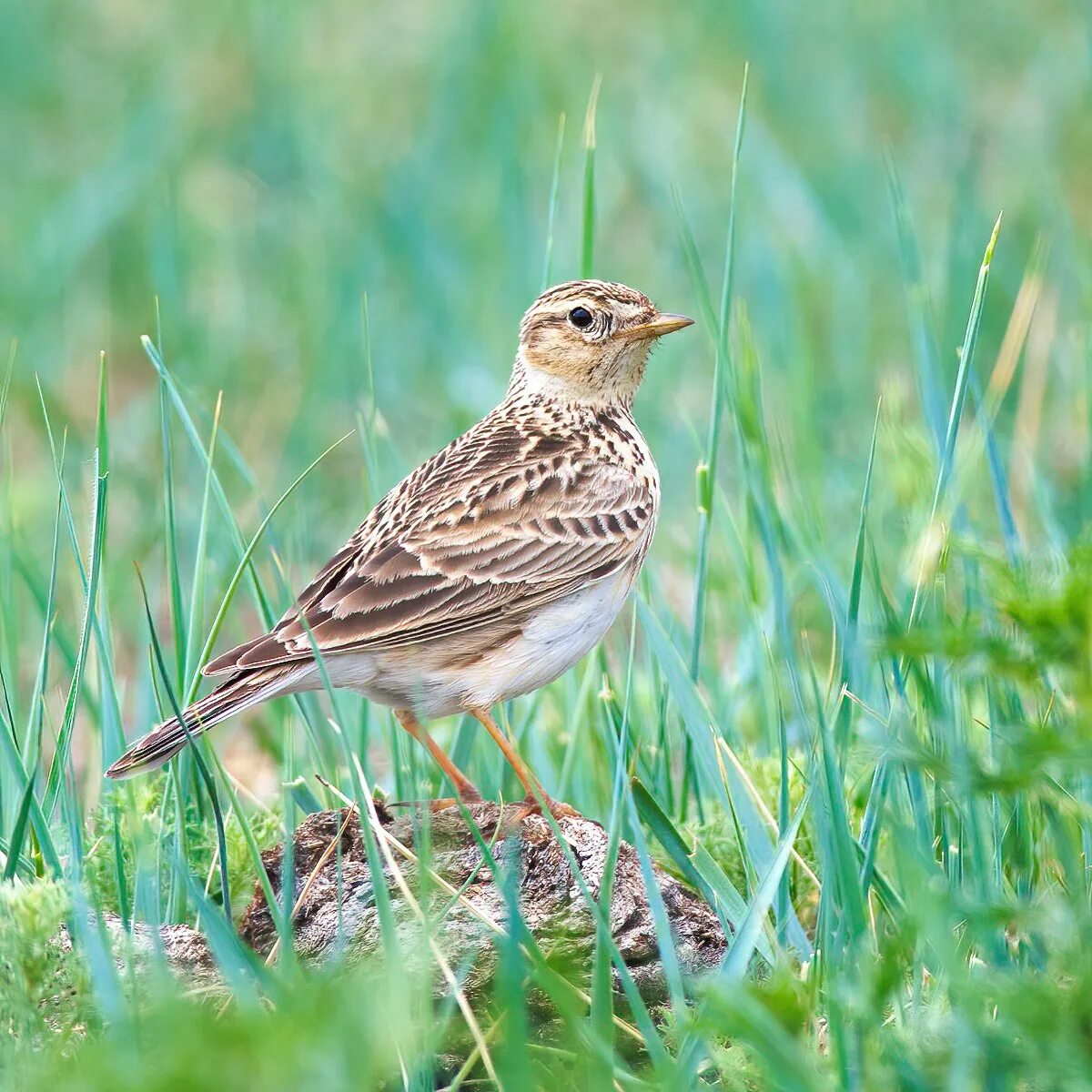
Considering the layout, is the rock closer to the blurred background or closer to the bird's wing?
the bird's wing

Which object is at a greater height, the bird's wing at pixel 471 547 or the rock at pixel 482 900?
the bird's wing at pixel 471 547

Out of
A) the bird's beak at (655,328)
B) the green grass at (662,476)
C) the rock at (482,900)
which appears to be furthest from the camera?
the bird's beak at (655,328)

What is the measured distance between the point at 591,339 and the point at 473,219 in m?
4.34

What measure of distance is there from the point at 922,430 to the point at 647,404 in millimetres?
1328

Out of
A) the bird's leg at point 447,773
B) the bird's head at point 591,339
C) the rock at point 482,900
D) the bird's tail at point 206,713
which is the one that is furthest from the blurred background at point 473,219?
the rock at point 482,900

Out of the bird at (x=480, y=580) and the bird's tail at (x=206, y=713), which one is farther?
the bird at (x=480, y=580)

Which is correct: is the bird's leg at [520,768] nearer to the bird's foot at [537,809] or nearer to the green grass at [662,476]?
the bird's foot at [537,809]

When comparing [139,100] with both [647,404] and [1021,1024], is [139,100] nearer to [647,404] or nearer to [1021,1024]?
[647,404]

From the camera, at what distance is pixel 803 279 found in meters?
8.80


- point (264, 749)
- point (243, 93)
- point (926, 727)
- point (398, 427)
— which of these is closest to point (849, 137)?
point (398, 427)

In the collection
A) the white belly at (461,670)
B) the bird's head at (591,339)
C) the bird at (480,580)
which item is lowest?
the white belly at (461,670)

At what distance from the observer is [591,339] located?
5.43 metres

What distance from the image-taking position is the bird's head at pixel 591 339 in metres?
5.39

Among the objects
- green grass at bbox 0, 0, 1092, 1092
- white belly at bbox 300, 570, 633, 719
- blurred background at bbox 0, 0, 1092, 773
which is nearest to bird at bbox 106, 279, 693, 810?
white belly at bbox 300, 570, 633, 719
